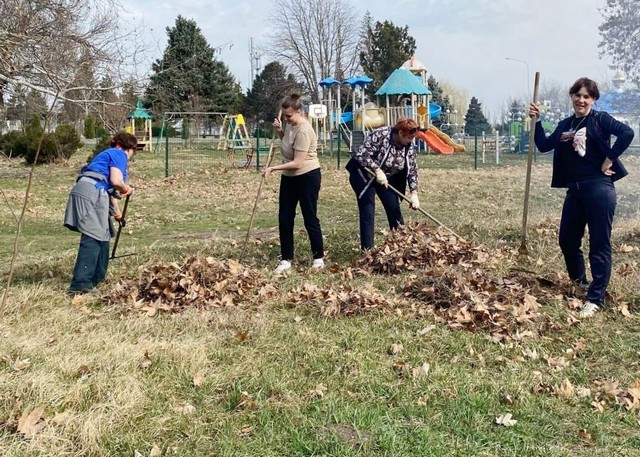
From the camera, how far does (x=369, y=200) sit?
641cm

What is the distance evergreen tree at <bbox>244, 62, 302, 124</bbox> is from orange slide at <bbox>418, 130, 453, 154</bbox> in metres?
26.5

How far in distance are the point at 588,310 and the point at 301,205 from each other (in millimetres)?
2757

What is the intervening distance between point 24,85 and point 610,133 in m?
9.58

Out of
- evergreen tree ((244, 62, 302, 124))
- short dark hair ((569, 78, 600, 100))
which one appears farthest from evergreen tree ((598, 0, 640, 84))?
evergreen tree ((244, 62, 302, 124))

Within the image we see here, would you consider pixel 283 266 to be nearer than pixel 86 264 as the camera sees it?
No

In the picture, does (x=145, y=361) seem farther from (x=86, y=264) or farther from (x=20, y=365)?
(x=86, y=264)

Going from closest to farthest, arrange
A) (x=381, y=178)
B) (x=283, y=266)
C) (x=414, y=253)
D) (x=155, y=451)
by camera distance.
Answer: (x=155, y=451) → (x=414, y=253) → (x=283, y=266) → (x=381, y=178)

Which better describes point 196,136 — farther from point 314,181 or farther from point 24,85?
point 314,181

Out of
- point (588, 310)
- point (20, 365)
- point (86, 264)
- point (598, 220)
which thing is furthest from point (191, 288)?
point (598, 220)

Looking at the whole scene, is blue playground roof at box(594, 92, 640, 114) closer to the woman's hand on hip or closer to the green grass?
the green grass

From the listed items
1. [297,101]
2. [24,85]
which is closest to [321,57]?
[24,85]

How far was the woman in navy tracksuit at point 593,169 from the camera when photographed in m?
4.57

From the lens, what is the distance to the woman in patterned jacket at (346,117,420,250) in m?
6.34

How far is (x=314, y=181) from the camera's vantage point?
602 cm
